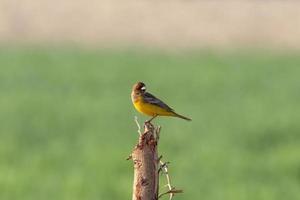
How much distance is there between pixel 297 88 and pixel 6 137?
827 cm

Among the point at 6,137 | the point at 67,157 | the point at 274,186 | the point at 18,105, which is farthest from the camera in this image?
the point at 18,105

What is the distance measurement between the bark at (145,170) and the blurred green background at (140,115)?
775 cm

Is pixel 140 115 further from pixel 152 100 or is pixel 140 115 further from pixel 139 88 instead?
pixel 139 88

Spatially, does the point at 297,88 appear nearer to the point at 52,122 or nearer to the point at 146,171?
the point at 52,122

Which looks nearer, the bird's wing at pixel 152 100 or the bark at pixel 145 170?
the bark at pixel 145 170

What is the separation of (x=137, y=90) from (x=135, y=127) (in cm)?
1232

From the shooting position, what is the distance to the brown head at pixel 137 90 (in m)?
3.06

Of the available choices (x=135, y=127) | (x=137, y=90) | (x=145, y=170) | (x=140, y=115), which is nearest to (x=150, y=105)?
(x=137, y=90)

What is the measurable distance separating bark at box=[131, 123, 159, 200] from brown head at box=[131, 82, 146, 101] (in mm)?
338

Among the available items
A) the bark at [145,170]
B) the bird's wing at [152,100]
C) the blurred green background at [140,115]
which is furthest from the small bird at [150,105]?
the blurred green background at [140,115]

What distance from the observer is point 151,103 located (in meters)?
3.62

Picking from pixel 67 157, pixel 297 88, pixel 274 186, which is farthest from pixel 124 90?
pixel 274 186

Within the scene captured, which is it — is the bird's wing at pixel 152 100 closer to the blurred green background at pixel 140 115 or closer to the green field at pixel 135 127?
the blurred green background at pixel 140 115

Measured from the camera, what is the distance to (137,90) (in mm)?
3139
